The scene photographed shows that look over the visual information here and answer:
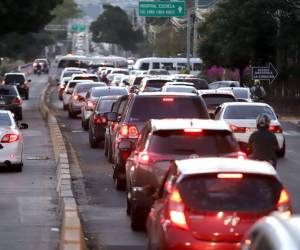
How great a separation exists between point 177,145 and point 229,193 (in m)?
3.59

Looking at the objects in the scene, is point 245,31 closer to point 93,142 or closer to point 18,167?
point 93,142

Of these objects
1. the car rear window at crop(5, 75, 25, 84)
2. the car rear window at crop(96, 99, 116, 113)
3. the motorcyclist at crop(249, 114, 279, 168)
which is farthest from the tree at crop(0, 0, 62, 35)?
the motorcyclist at crop(249, 114, 279, 168)

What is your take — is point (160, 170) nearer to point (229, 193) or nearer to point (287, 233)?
point (229, 193)

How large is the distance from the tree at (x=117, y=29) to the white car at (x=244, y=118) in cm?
14641

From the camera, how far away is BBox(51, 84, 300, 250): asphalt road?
44.6 feet

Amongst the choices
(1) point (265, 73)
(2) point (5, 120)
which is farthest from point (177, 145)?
(1) point (265, 73)

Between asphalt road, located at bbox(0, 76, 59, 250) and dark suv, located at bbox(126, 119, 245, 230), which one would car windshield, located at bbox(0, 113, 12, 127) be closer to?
asphalt road, located at bbox(0, 76, 59, 250)

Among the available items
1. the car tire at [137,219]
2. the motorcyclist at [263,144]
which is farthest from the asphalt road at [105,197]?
the motorcyclist at [263,144]

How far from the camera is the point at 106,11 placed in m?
177

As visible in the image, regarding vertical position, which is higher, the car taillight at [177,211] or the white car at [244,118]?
the car taillight at [177,211]

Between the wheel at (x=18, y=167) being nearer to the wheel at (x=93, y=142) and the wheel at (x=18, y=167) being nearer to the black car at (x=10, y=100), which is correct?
the wheel at (x=93, y=142)

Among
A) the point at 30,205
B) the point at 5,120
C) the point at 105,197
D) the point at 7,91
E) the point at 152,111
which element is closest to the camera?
the point at 30,205

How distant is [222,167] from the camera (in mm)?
9930

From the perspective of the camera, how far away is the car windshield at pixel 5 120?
2321 cm
